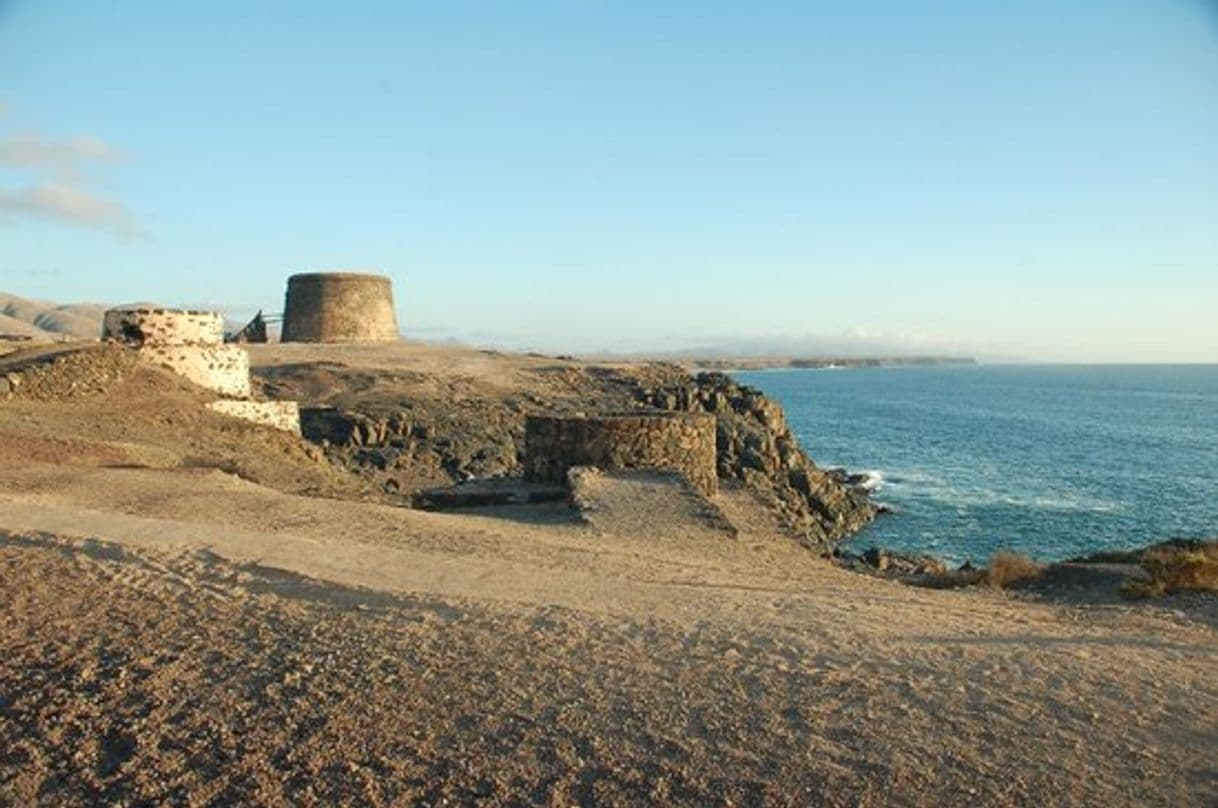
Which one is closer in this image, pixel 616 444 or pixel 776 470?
pixel 616 444

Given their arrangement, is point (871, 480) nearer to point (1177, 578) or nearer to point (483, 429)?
point (483, 429)

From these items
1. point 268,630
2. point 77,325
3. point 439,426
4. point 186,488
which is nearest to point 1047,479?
point 439,426

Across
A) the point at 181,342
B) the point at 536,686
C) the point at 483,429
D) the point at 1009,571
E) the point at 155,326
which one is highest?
the point at 155,326

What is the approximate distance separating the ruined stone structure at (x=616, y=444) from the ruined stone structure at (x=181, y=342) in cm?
679

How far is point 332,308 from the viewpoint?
42.1 m

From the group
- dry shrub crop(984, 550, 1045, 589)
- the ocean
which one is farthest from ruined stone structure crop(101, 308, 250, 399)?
the ocean

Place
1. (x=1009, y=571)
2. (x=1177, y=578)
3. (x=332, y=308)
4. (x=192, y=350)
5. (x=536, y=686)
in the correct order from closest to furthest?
(x=536, y=686) → (x=1177, y=578) → (x=1009, y=571) → (x=192, y=350) → (x=332, y=308)

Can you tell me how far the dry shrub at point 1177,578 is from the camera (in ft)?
37.3

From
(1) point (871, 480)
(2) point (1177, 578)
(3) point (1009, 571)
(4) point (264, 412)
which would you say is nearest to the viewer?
(2) point (1177, 578)

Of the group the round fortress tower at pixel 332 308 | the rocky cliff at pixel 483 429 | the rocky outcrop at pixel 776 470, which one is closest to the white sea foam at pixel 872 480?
the rocky cliff at pixel 483 429

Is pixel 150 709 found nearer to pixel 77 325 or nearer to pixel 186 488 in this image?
pixel 186 488

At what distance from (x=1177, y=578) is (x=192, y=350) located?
16154 millimetres

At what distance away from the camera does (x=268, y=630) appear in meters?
6.58

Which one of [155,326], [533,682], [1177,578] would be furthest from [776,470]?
[533,682]
